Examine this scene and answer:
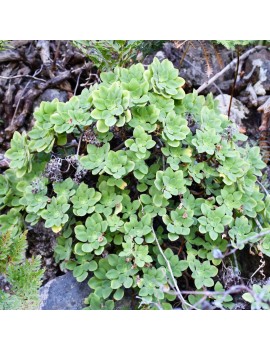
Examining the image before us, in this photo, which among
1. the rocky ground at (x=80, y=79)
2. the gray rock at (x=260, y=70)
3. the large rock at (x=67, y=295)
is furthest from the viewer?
the gray rock at (x=260, y=70)

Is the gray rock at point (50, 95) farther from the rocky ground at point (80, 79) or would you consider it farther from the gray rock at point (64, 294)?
the gray rock at point (64, 294)

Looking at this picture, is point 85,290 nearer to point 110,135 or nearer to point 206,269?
point 206,269

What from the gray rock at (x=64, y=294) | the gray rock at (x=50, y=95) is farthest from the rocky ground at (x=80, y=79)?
the gray rock at (x=64, y=294)

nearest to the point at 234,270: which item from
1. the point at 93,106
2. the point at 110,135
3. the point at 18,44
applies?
the point at 110,135

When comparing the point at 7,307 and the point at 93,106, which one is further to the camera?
the point at 93,106

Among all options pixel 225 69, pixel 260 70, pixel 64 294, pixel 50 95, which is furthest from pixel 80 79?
pixel 64 294

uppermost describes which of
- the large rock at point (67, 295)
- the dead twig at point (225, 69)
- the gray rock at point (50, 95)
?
the dead twig at point (225, 69)

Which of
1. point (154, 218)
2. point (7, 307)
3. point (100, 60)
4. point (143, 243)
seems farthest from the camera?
point (100, 60)

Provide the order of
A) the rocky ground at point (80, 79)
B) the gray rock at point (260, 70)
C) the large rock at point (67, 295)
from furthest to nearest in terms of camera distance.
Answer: the gray rock at point (260, 70) → the rocky ground at point (80, 79) → the large rock at point (67, 295)
